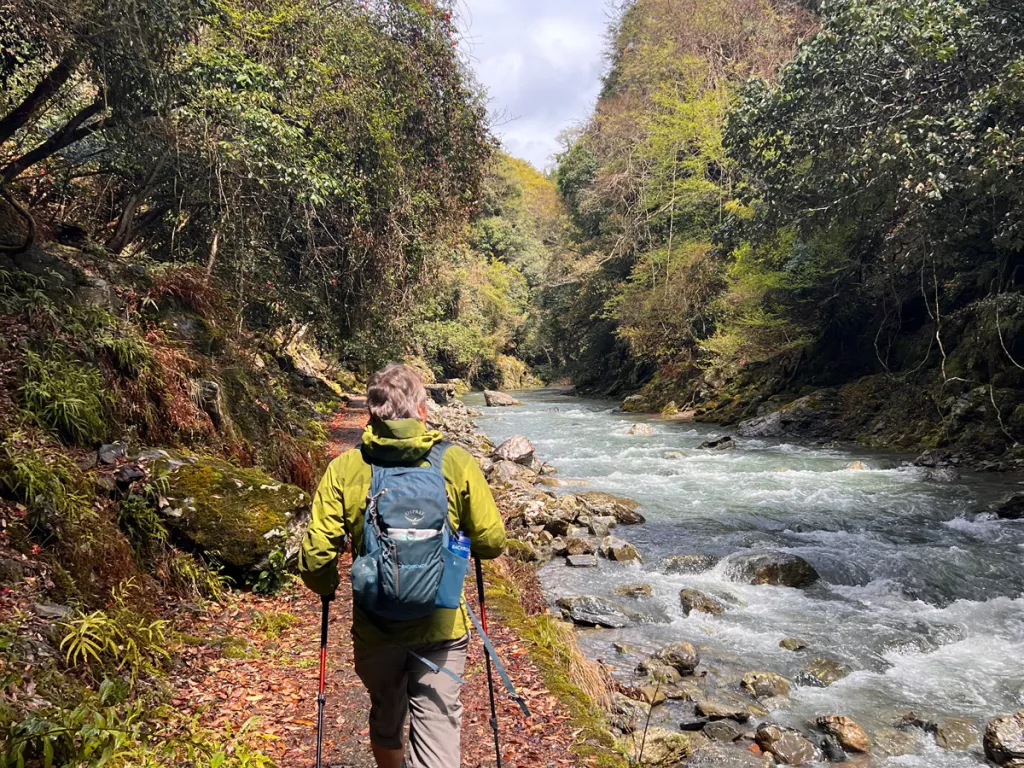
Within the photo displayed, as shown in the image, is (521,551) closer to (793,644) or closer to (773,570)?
(773,570)

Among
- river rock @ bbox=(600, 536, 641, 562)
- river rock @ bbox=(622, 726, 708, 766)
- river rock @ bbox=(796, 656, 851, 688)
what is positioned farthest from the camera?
river rock @ bbox=(600, 536, 641, 562)

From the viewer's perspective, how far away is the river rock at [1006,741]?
4668 mm

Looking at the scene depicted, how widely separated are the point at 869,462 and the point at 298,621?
1385cm

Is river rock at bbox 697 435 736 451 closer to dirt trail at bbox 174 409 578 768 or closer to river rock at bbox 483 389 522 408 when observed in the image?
dirt trail at bbox 174 409 578 768

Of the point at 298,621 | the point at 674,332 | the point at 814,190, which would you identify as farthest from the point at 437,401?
the point at 298,621

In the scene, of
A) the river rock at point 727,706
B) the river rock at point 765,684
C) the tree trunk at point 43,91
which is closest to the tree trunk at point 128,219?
the tree trunk at point 43,91

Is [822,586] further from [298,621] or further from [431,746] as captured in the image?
[431,746]

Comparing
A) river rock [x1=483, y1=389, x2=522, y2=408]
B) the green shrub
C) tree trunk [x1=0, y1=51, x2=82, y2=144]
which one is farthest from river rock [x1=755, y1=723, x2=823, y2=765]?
river rock [x1=483, y1=389, x2=522, y2=408]

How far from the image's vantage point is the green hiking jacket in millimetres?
2557

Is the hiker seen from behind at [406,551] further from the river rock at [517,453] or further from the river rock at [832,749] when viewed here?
the river rock at [517,453]

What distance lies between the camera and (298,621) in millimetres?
5477

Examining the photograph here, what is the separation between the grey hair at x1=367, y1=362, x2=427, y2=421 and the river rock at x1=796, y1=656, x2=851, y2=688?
517 centimetres

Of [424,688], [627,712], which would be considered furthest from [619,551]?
[424,688]

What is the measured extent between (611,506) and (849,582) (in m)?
4.12
